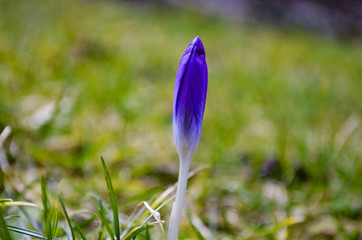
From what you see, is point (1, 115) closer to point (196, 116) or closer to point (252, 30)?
point (196, 116)

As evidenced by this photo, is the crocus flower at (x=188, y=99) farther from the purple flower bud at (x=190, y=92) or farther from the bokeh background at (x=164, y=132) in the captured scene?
the bokeh background at (x=164, y=132)

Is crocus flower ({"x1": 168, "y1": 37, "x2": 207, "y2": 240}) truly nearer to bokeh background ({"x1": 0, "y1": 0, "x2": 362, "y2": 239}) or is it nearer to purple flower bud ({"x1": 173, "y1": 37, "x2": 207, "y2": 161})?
purple flower bud ({"x1": 173, "y1": 37, "x2": 207, "y2": 161})

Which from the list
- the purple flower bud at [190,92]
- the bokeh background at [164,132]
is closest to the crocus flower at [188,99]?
the purple flower bud at [190,92]

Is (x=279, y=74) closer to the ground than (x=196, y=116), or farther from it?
farther from it

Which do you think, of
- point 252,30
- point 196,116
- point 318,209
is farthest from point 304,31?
point 196,116

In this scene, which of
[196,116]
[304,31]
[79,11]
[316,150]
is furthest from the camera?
[304,31]

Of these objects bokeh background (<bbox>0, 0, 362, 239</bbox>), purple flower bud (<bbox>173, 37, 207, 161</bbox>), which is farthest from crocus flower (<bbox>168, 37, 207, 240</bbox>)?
bokeh background (<bbox>0, 0, 362, 239</bbox>)

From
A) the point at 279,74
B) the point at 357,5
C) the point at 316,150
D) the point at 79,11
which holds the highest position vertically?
the point at 357,5
